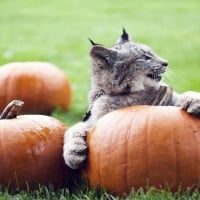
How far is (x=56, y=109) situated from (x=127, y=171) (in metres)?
3.42

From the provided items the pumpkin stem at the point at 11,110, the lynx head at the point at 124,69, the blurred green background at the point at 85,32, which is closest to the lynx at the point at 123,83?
the lynx head at the point at 124,69

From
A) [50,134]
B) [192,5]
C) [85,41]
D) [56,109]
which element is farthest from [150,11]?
[50,134]

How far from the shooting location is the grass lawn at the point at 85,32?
953 centimetres

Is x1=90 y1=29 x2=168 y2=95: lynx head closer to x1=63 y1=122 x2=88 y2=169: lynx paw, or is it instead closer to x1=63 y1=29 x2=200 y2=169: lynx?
x1=63 y1=29 x2=200 y2=169: lynx

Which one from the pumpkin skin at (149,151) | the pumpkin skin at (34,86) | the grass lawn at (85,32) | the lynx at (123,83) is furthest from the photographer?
the grass lawn at (85,32)

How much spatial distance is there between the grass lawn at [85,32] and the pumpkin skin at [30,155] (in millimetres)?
181

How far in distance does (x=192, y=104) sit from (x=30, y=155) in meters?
1.04

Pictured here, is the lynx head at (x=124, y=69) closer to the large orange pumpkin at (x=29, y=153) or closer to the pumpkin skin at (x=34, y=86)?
the large orange pumpkin at (x=29, y=153)

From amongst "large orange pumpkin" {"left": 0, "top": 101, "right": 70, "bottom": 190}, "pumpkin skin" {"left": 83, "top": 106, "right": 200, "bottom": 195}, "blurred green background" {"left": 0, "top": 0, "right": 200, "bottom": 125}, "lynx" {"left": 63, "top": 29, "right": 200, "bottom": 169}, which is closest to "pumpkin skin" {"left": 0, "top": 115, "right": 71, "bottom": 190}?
Answer: "large orange pumpkin" {"left": 0, "top": 101, "right": 70, "bottom": 190}

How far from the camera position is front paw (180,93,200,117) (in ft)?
12.7

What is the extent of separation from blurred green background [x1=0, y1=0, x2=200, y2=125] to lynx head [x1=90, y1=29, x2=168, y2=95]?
238 centimetres

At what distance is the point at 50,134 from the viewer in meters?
4.25

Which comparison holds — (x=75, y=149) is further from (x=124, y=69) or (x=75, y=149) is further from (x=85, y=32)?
(x=85, y=32)

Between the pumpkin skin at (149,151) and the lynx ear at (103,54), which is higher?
the lynx ear at (103,54)
